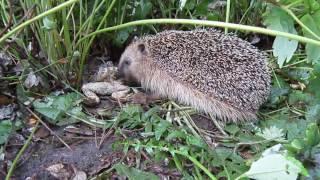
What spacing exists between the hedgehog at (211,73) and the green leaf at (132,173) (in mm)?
741

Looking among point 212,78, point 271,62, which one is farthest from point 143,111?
point 271,62

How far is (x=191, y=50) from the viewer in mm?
3316

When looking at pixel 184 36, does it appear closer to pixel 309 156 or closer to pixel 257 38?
pixel 257 38

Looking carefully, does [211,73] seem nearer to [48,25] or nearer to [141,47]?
[141,47]

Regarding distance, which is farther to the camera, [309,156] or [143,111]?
[143,111]

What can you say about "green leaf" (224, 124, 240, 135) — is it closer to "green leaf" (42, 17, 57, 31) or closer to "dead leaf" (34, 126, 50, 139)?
"dead leaf" (34, 126, 50, 139)

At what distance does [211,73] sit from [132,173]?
0.89m

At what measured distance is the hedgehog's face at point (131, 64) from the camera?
3.63 m

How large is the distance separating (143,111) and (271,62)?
1.02 m

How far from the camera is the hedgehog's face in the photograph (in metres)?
3.63

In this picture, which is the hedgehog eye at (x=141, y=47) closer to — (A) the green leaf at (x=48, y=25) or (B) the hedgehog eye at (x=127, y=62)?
(B) the hedgehog eye at (x=127, y=62)

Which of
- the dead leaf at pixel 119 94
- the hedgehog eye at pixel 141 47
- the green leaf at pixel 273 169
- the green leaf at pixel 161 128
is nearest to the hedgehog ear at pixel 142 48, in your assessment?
the hedgehog eye at pixel 141 47

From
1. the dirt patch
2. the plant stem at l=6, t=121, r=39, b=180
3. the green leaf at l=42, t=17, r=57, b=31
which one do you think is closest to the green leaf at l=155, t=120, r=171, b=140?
the dirt patch

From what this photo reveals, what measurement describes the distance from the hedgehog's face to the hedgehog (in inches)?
5.1
